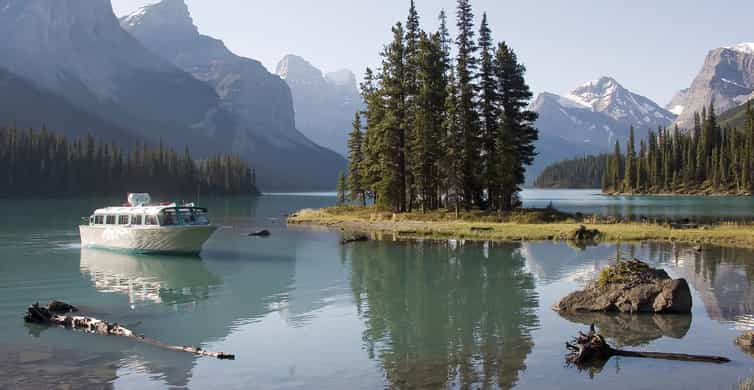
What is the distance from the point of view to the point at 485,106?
248ft

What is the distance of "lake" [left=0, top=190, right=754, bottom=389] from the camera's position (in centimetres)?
1753

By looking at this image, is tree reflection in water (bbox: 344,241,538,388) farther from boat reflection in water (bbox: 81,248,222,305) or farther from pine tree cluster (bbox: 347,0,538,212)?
pine tree cluster (bbox: 347,0,538,212)

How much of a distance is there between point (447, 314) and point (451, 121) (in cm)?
4835

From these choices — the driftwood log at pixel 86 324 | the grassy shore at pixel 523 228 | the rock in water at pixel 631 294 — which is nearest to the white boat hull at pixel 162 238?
the grassy shore at pixel 523 228

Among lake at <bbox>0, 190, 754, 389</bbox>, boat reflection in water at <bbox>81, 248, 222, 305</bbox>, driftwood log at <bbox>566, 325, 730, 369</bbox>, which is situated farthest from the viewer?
boat reflection in water at <bbox>81, 248, 222, 305</bbox>

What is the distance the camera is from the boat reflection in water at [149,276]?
106 ft

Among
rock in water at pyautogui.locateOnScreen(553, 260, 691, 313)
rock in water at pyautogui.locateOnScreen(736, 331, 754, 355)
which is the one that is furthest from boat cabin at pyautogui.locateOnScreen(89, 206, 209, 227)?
rock in water at pyautogui.locateOnScreen(736, 331, 754, 355)

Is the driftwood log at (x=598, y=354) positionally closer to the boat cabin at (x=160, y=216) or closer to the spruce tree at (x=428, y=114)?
the boat cabin at (x=160, y=216)

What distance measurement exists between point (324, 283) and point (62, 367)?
1822 cm

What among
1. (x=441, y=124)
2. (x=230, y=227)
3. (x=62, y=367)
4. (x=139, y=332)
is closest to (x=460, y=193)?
(x=441, y=124)

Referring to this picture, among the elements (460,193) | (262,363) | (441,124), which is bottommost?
(262,363)

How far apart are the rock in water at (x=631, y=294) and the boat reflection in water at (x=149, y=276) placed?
1714 centimetres

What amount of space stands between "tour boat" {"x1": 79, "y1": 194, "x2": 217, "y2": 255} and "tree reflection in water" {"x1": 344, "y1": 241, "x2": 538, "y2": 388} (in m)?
11.8

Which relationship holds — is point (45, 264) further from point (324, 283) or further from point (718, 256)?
point (718, 256)
